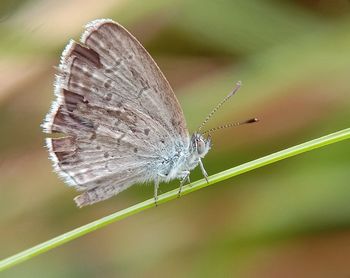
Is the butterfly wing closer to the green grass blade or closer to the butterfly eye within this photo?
the butterfly eye

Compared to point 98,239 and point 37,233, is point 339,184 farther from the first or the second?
point 37,233

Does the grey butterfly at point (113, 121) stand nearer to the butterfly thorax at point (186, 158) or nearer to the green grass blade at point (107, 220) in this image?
the butterfly thorax at point (186, 158)

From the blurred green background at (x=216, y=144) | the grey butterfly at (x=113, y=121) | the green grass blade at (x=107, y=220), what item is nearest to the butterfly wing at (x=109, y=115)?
the grey butterfly at (x=113, y=121)

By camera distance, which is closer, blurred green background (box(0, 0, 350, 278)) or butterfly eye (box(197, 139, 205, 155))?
butterfly eye (box(197, 139, 205, 155))

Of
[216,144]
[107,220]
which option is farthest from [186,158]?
[107,220]

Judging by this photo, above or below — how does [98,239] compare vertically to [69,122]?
below

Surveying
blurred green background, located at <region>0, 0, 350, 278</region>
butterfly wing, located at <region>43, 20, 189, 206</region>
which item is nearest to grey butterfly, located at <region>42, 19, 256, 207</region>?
butterfly wing, located at <region>43, 20, 189, 206</region>

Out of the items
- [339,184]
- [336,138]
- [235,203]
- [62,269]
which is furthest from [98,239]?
[336,138]
